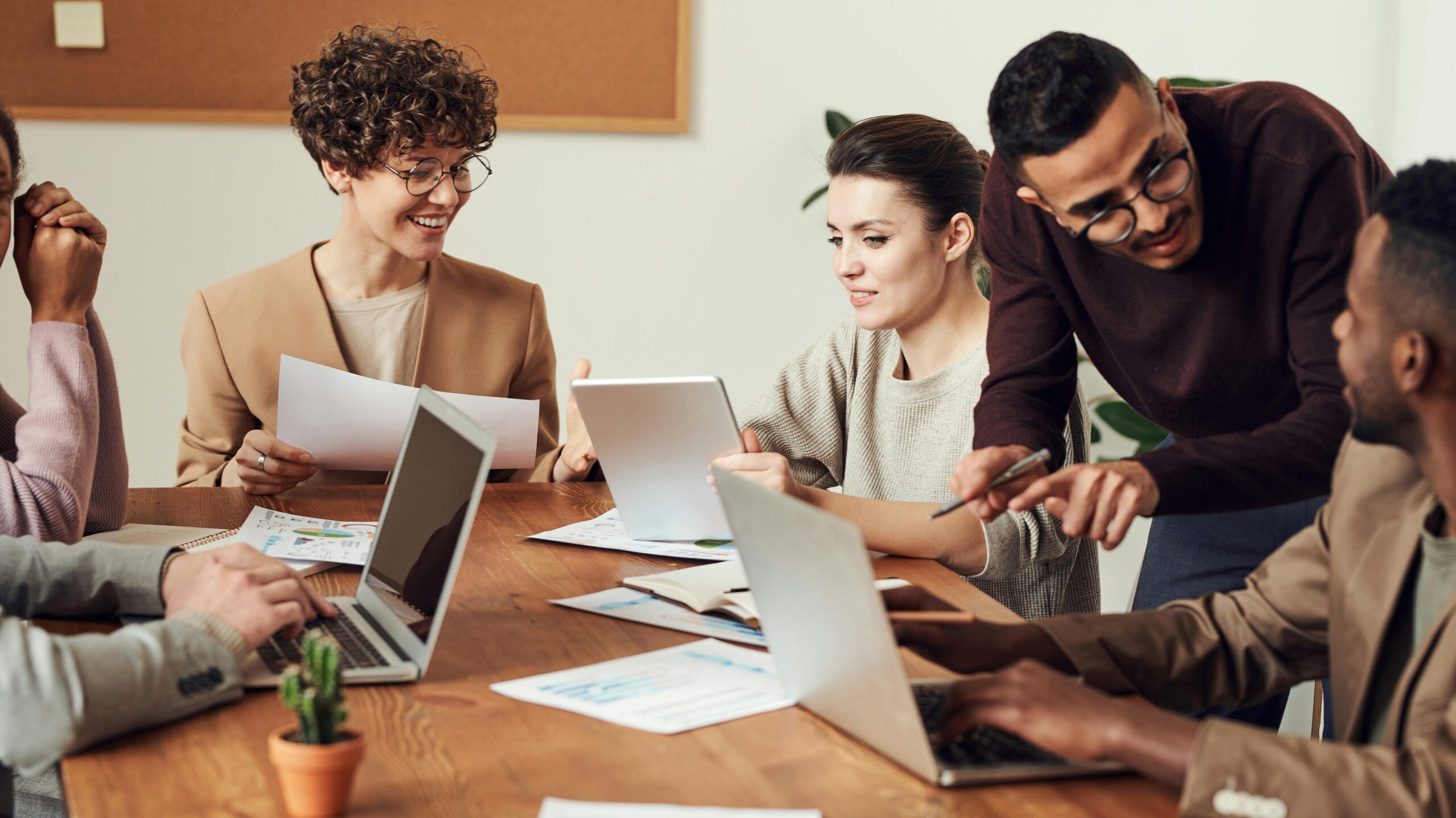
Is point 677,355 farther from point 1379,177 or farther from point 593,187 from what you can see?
point 1379,177

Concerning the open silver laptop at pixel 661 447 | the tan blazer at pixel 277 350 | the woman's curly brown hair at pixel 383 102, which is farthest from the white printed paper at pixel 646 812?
the woman's curly brown hair at pixel 383 102

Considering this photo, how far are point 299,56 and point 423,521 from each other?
7.22ft

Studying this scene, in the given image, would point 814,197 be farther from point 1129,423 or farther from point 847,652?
point 847,652

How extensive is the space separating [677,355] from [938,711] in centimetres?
245

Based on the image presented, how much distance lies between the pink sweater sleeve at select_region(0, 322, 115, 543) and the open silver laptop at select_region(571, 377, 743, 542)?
0.62 metres

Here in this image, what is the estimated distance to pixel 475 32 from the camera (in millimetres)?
3150

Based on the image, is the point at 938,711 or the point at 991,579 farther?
the point at 991,579

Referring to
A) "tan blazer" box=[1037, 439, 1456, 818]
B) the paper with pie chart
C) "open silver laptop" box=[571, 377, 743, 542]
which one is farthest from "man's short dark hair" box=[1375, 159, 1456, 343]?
the paper with pie chart

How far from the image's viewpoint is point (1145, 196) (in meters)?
1.41

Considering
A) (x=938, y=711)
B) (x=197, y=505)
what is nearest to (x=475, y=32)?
(x=197, y=505)

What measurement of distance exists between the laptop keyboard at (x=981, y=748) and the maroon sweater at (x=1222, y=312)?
0.47 m

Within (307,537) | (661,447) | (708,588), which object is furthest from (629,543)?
(307,537)

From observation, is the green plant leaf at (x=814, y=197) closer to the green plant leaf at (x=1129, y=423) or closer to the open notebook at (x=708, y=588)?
the green plant leaf at (x=1129, y=423)

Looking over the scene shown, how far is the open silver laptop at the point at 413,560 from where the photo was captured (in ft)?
3.69
